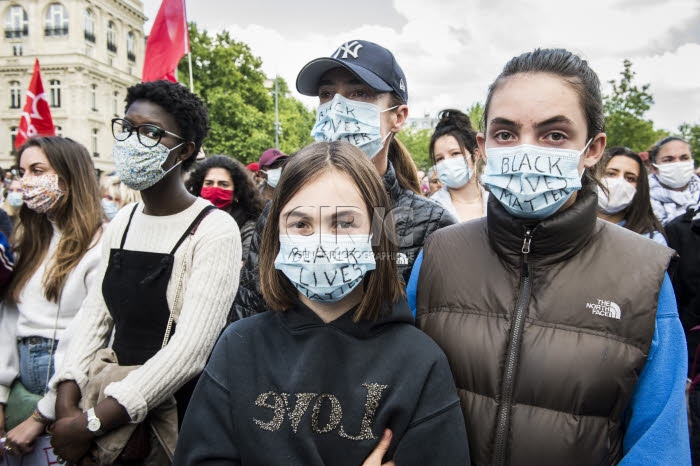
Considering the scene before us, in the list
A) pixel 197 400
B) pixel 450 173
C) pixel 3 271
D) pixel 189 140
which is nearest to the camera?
pixel 197 400

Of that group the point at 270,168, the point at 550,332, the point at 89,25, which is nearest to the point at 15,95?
the point at 89,25

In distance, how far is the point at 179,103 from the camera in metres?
2.78

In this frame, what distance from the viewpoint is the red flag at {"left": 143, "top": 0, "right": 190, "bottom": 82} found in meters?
7.23

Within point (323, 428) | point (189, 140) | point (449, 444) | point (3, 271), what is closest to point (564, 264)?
point (449, 444)

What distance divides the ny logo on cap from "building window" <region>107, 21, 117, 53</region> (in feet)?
162

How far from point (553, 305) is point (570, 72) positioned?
33.4 inches

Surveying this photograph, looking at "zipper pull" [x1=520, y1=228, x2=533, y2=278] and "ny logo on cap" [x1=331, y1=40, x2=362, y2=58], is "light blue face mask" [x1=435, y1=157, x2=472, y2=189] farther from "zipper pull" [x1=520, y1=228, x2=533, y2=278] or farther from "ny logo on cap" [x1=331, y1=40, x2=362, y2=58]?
"zipper pull" [x1=520, y1=228, x2=533, y2=278]

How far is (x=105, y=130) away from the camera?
42719 millimetres

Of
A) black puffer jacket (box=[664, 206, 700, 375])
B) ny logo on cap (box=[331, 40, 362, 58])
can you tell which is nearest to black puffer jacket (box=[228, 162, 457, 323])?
ny logo on cap (box=[331, 40, 362, 58])

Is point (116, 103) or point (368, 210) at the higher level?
point (116, 103)

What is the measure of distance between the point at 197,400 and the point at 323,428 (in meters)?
0.46

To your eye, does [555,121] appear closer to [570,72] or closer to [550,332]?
[570,72]

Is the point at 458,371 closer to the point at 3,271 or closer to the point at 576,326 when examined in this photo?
the point at 576,326

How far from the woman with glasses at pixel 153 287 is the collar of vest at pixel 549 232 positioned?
1.39 metres
